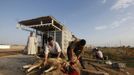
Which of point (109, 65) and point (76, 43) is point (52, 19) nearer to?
point (109, 65)

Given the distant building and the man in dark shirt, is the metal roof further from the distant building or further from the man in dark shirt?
the man in dark shirt

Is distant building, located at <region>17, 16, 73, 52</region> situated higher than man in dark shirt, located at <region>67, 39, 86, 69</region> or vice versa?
distant building, located at <region>17, 16, 73, 52</region>

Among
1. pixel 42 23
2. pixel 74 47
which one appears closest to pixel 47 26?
pixel 42 23

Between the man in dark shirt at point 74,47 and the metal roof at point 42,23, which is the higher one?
the metal roof at point 42,23

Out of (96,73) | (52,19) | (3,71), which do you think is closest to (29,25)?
(52,19)

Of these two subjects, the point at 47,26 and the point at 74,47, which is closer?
the point at 74,47

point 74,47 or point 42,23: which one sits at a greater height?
point 42,23

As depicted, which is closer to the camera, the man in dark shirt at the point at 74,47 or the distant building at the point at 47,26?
the man in dark shirt at the point at 74,47

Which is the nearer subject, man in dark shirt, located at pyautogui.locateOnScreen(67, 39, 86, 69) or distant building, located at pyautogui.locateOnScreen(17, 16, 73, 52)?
man in dark shirt, located at pyautogui.locateOnScreen(67, 39, 86, 69)

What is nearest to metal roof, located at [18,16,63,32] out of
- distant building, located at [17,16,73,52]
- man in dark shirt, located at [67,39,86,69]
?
distant building, located at [17,16,73,52]

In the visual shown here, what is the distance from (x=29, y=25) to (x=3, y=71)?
9.08 meters

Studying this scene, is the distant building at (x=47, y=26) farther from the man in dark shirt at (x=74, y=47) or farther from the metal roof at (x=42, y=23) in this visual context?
the man in dark shirt at (x=74, y=47)

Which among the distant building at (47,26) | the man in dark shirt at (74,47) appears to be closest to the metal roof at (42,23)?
the distant building at (47,26)

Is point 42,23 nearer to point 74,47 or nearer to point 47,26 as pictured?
point 47,26
